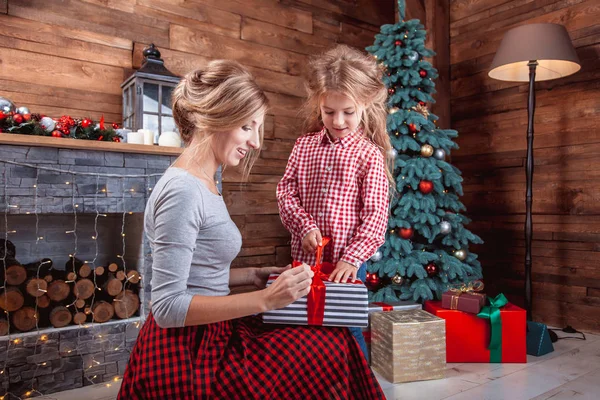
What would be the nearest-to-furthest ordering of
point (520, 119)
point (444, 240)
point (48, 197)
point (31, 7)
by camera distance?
point (48, 197), point (31, 7), point (444, 240), point (520, 119)

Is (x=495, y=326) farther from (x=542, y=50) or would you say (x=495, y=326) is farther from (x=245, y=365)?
(x=245, y=365)

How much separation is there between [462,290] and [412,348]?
20.6 inches

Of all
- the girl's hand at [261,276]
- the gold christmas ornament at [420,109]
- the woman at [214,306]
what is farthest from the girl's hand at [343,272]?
the gold christmas ornament at [420,109]

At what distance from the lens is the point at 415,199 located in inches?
109

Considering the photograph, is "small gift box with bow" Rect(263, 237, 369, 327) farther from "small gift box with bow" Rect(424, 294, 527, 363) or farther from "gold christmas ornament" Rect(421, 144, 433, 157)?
"gold christmas ornament" Rect(421, 144, 433, 157)

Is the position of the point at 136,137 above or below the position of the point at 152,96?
below

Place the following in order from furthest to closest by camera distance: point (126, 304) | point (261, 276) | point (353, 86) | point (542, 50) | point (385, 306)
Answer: point (542, 50)
point (385, 306)
point (126, 304)
point (353, 86)
point (261, 276)

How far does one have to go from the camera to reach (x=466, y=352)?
95.2 inches

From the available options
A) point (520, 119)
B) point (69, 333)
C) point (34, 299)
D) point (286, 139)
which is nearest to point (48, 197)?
point (34, 299)

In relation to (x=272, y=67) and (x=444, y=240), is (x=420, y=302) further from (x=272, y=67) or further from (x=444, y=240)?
(x=272, y=67)

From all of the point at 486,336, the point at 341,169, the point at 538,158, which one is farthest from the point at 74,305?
the point at 538,158

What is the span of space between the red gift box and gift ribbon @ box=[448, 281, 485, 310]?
43 millimetres

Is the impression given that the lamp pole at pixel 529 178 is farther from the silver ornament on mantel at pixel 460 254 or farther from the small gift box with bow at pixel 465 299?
the small gift box with bow at pixel 465 299

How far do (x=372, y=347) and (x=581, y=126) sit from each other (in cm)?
188
